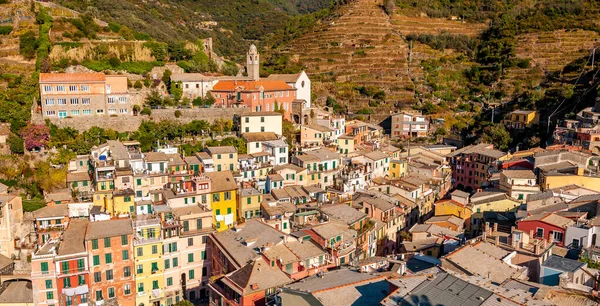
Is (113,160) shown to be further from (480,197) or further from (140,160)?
(480,197)

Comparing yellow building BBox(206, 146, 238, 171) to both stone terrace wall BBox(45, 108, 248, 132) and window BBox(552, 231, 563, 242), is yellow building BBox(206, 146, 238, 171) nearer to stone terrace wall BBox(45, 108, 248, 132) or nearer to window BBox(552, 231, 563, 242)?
stone terrace wall BBox(45, 108, 248, 132)

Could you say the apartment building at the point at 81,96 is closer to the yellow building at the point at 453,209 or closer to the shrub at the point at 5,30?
the shrub at the point at 5,30

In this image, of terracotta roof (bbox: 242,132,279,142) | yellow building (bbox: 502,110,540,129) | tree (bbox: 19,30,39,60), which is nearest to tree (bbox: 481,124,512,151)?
yellow building (bbox: 502,110,540,129)

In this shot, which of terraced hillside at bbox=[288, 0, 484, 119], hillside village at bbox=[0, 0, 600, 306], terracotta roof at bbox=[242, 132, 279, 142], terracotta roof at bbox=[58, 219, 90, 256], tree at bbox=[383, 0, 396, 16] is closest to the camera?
A: hillside village at bbox=[0, 0, 600, 306]

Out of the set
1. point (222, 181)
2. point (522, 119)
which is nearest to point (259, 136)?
point (222, 181)

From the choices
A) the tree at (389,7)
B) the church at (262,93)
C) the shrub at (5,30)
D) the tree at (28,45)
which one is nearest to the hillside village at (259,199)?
the church at (262,93)
